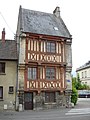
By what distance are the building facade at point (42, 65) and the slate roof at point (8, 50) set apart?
2.87 feet

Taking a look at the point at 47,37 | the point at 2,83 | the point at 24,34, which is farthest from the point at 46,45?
the point at 2,83

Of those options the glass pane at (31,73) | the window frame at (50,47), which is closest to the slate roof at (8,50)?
the glass pane at (31,73)

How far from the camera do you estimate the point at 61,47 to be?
24.0 metres

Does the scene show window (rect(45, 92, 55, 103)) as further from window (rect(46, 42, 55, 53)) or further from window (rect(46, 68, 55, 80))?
window (rect(46, 42, 55, 53))

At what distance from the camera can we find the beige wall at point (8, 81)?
862 inches

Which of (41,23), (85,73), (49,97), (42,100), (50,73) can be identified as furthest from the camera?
(85,73)

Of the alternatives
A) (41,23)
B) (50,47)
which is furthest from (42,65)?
(41,23)

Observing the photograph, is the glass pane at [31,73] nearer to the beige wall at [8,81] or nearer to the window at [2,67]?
the beige wall at [8,81]

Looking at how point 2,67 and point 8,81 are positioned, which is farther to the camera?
point 2,67

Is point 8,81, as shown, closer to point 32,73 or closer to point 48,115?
point 32,73

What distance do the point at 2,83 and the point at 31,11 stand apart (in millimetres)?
9659

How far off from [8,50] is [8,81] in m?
3.58

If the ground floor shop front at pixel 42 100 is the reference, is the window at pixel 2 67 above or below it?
above

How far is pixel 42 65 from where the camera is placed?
75.0 feet
